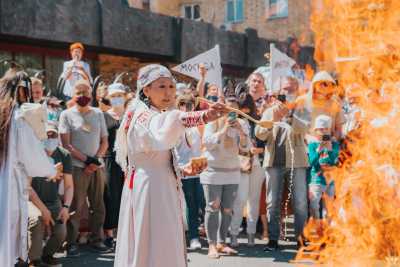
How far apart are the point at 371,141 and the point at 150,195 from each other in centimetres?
217

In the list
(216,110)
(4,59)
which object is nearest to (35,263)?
(216,110)

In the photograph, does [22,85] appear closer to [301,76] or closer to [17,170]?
[17,170]

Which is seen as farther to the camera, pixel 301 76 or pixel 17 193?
pixel 301 76

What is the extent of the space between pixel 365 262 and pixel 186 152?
357 centimetres

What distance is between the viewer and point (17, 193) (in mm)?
5641

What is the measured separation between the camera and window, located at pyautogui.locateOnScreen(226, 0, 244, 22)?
106ft

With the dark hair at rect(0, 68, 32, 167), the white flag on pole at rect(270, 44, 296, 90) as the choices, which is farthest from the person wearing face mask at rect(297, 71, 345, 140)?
the dark hair at rect(0, 68, 32, 167)

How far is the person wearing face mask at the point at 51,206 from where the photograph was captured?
6.47m

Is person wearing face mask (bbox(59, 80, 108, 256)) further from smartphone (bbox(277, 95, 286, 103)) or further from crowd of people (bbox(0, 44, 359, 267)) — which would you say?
Answer: smartphone (bbox(277, 95, 286, 103))

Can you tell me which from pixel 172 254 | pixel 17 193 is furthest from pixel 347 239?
pixel 17 193

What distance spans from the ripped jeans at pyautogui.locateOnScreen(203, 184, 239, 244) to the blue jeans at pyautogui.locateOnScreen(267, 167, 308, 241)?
48 cm

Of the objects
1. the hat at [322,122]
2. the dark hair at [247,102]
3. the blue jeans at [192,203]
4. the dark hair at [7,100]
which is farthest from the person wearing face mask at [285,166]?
the dark hair at [7,100]

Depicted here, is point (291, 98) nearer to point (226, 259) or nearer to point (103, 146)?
point (226, 259)

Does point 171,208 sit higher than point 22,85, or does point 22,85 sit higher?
point 22,85
